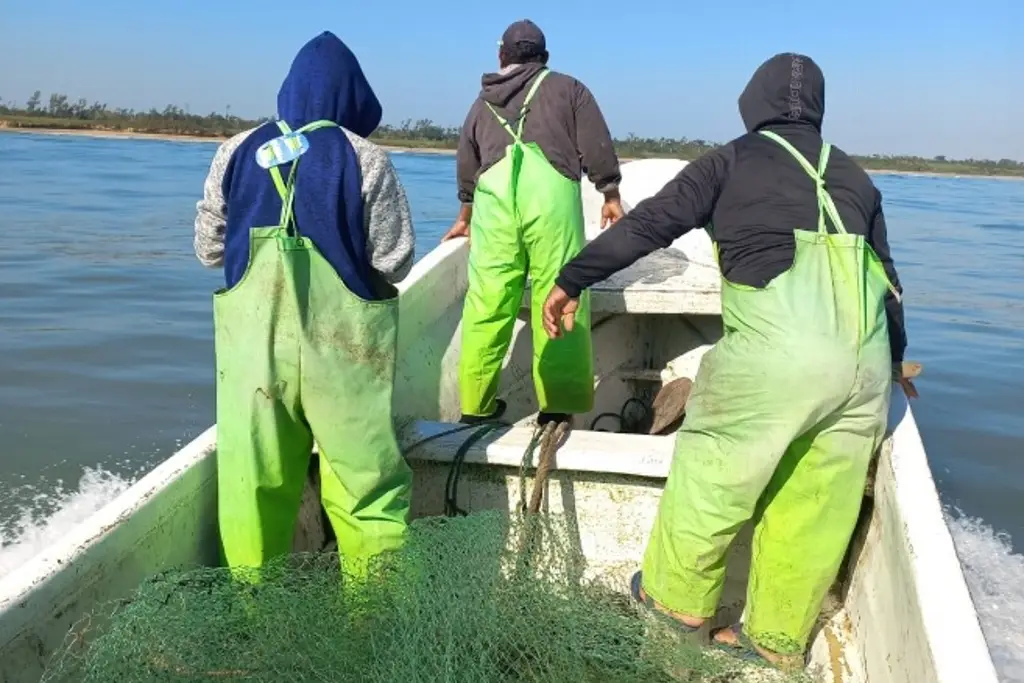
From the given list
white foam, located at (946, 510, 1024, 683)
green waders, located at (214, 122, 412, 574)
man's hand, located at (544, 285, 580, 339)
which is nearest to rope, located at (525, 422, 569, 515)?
man's hand, located at (544, 285, 580, 339)

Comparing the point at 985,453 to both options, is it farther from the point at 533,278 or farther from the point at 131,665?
the point at 131,665

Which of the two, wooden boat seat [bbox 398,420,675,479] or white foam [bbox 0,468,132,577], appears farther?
white foam [bbox 0,468,132,577]

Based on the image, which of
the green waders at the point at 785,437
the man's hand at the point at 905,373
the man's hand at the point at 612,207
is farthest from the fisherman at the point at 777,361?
the man's hand at the point at 612,207

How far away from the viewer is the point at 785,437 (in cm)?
270

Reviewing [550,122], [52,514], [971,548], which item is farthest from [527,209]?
[971,548]

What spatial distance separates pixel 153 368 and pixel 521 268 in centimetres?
576

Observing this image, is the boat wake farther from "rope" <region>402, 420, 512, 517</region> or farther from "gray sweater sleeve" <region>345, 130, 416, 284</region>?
"gray sweater sleeve" <region>345, 130, 416, 284</region>

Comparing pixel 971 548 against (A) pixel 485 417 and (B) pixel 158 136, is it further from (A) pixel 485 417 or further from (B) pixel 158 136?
(B) pixel 158 136

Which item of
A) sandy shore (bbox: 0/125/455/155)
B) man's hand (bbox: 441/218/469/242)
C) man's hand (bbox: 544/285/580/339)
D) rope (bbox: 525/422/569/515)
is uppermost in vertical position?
sandy shore (bbox: 0/125/455/155)

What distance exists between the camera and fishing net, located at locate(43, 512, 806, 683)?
2.34 meters

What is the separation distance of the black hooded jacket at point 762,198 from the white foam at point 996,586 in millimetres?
1882

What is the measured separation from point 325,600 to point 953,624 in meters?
1.65

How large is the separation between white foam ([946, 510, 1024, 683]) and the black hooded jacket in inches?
74.1

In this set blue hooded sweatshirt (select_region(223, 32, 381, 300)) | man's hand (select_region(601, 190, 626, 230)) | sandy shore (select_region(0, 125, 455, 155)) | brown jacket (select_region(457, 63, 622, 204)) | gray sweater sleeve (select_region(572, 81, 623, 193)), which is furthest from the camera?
sandy shore (select_region(0, 125, 455, 155))
